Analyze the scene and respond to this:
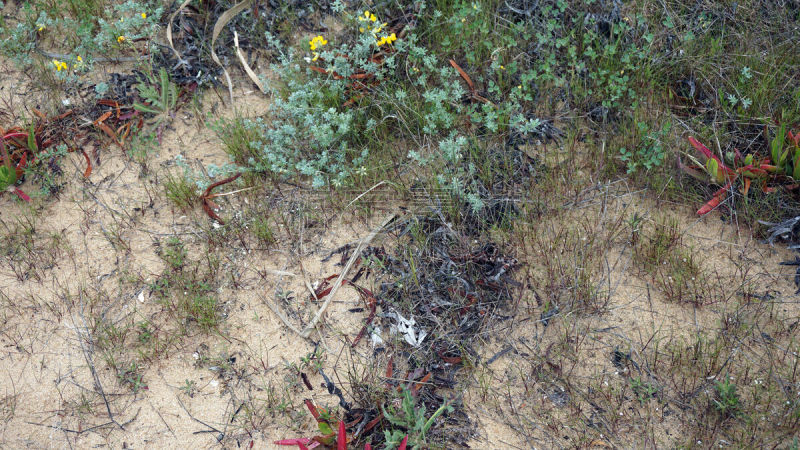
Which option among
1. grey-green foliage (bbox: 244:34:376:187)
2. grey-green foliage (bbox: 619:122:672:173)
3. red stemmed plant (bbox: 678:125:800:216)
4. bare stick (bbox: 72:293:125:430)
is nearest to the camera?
bare stick (bbox: 72:293:125:430)

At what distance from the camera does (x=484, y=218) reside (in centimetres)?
343

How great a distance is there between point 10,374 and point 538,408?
107 inches

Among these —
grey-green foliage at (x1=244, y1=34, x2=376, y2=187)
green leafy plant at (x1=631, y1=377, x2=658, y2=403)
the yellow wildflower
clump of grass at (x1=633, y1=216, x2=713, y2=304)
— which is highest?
the yellow wildflower

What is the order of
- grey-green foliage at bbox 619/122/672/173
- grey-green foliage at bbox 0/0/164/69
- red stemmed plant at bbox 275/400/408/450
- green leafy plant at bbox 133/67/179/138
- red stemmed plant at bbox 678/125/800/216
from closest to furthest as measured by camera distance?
red stemmed plant at bbox 275/400/408/450 < red stemmed plant at bbox 678/125/800/216 < grey-green foliage at bbox 619/122/672/173 < green leafy plant at bbox 133/67/179/138 < grey-green foliage at bbox 0/0/164/69

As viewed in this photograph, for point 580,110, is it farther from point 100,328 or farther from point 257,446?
point 100,328

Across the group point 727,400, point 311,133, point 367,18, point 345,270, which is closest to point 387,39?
point 367,18

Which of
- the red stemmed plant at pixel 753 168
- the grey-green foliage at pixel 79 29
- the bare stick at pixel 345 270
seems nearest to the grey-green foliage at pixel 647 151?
the red stemmed plant at pixel 753 168

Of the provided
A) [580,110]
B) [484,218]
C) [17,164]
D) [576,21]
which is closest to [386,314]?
[484,218]

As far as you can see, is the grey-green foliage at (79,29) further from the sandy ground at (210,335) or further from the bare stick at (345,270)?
the bare stick at (345,270)

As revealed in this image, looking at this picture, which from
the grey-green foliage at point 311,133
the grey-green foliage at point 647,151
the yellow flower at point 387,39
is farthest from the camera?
the yellow flower at point 387,39

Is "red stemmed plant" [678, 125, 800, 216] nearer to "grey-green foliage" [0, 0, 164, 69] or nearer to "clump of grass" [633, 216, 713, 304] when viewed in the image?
"clump of grass" [633, 216, 713, 304]

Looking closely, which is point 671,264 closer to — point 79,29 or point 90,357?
point 90,357

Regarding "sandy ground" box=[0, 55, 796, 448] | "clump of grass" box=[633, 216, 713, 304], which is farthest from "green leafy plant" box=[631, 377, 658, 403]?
"clump of grass" box=[633, 216, 713, 304]

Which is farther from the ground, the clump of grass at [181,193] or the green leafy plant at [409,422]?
the clump of grass at [181,193]
